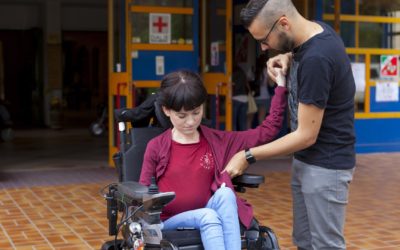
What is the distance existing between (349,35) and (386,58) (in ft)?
2.41

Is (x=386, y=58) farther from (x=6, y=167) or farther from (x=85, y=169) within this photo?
(x=6, y=167)

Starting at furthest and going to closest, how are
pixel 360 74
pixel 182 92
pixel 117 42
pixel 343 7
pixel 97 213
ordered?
pixel 360 74 < pixel 343 7 < pixel 117 42 < pixel 97 213 < pixel 182 92

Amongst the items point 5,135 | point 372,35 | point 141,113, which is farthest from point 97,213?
point 5,135

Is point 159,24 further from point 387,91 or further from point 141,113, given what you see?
point 141,113

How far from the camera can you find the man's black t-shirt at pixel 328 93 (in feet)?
9.59

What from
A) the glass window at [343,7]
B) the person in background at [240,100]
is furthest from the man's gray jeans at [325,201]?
the person in background at [240,100]

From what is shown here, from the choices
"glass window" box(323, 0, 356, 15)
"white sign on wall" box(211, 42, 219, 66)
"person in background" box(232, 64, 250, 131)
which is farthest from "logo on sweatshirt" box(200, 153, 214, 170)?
"person in background" box(232, 64, 250, 131)

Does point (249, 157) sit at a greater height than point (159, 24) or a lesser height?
lesser

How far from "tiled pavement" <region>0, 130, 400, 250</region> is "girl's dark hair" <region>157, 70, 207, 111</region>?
2025mm

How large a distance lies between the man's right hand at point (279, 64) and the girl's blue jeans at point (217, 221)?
2.09ft

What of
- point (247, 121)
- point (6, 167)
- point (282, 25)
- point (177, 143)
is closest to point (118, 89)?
point (6, 167)

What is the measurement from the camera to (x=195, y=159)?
355cm

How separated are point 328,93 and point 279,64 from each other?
47 cm

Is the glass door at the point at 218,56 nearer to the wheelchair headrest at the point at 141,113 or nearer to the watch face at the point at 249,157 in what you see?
the wheelchair headrest at the point at 141,113
